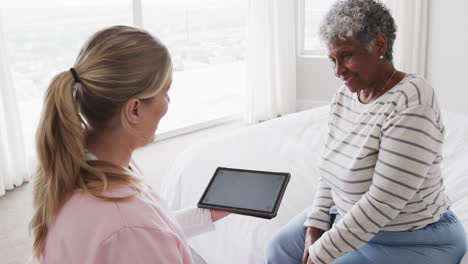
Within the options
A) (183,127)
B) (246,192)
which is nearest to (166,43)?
(183,127)

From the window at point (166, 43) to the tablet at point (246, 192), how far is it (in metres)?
1.93

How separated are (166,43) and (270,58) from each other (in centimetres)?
83

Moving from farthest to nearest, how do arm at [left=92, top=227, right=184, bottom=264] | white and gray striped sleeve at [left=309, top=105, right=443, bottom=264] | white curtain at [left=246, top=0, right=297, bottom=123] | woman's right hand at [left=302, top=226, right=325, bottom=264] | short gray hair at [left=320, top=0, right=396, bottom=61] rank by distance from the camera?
white curtain at [left=246, top=0, right=297, bottom=123], woman's right hand at [left=302, top=226, right=325, bottom=264], short gray hair at [left=320, top=0, right=396, bottom=61], white and gray striped sleeve at [left=309, top=105, right=443, bottom=264], arm at [left=92, top=227, right=184, bottom=264]

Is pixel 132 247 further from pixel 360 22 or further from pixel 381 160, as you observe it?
pixel 360 22

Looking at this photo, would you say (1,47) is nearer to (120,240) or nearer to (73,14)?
(73,14)

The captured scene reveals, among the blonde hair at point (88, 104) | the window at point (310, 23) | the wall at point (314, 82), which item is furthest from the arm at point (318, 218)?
the window at point (310, 23)

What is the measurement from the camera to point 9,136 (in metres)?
2.93

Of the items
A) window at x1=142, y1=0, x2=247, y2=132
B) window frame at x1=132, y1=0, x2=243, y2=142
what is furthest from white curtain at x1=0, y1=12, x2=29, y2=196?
window at x1=142, y1=0, x2=247, y2=132

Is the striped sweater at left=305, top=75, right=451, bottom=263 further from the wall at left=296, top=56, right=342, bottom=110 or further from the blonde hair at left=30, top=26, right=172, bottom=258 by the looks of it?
the wall at left=296, top=56, right=342, bottom=110

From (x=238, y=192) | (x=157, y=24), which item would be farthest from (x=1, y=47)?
(x=238, y=192)

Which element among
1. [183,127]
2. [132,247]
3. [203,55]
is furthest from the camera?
[203,55]

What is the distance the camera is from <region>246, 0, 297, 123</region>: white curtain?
3.93 meters

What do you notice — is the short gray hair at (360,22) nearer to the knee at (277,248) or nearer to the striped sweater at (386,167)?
the striped sweater at (386,167)

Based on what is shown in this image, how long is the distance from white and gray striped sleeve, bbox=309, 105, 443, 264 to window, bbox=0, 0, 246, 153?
2.15m
